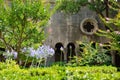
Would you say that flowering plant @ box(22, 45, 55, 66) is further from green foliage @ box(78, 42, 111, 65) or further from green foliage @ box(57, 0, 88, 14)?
green foliage @ box(57, 0, 88, 14)

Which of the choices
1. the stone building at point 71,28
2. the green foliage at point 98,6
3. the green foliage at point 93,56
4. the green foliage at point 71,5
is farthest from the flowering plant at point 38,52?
the stone building at point 71,28

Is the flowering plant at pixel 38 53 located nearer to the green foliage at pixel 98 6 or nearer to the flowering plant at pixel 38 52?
the flowering plant at pixel 38 52

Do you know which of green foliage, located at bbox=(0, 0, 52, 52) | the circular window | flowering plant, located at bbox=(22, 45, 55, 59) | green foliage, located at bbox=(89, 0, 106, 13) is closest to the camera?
flowering plant, located at bbox=(22, 45, 55, 59)

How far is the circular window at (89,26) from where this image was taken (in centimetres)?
1490

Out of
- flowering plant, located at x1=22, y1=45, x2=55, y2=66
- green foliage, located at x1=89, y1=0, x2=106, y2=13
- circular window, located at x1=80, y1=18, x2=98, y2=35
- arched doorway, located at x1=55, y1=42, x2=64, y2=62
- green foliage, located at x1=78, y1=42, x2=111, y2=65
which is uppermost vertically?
green foliage, located at x1=89, y1=0, x2=106, y2=13

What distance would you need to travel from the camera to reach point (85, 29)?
15.1m

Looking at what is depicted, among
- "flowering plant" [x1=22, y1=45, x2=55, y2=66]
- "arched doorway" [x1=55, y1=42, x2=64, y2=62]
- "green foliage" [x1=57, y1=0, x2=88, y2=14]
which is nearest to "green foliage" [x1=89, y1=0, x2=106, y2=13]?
"green foliage" [x1=57, y1=0, x2=88, y2=14]

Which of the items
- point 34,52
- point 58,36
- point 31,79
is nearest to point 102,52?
point 58,36

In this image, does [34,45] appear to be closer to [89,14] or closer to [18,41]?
[18,41]

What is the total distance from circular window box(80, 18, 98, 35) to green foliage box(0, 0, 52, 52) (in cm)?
667

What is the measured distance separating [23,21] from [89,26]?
24.4 ft

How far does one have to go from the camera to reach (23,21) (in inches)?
317

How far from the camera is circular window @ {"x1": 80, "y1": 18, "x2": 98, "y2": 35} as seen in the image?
48.9 ft

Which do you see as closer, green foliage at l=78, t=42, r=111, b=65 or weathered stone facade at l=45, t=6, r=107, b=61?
green foliage at l=78, t=42, r=111, b=65
